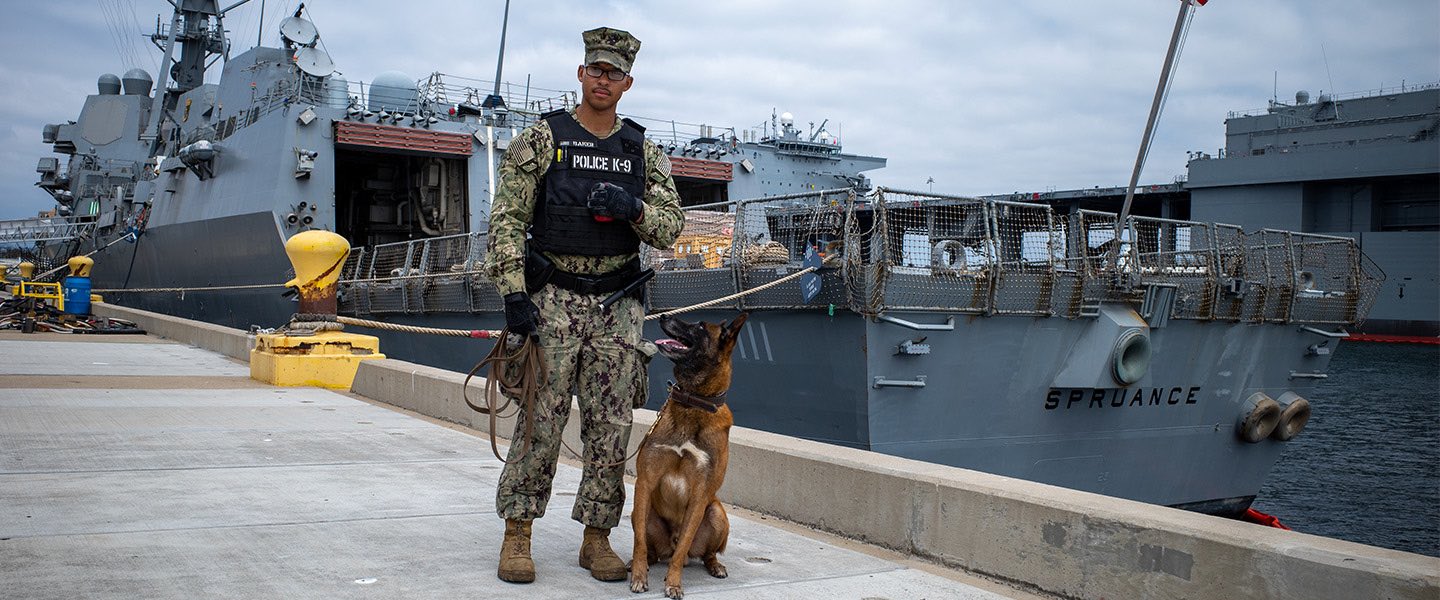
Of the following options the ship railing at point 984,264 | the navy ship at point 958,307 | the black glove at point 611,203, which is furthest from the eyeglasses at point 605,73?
the navy ship at point 958,307

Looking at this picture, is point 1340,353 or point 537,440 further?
point 1340,353

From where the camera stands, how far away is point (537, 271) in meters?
3.55

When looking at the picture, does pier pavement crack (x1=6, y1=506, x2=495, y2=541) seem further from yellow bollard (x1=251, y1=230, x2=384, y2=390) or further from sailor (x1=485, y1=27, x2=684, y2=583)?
yellow bollard (x1=251, y1=230, x2=384, y2=390)

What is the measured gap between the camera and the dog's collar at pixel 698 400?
11.5 ft

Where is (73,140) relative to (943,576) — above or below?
above

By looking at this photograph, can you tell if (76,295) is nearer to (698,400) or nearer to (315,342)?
(315,342)

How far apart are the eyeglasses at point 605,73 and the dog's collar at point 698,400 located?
108 centimetres

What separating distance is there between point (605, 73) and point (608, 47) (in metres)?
0.09

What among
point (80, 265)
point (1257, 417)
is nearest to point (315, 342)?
point (1257, 417)

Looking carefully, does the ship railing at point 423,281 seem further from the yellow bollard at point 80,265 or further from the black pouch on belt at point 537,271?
the black pouch on belt at point 537,271

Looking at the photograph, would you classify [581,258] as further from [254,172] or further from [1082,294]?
[254,172]

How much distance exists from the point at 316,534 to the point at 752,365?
569cm

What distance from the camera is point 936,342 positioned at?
838cm

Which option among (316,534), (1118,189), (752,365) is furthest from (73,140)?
(1118,189)
